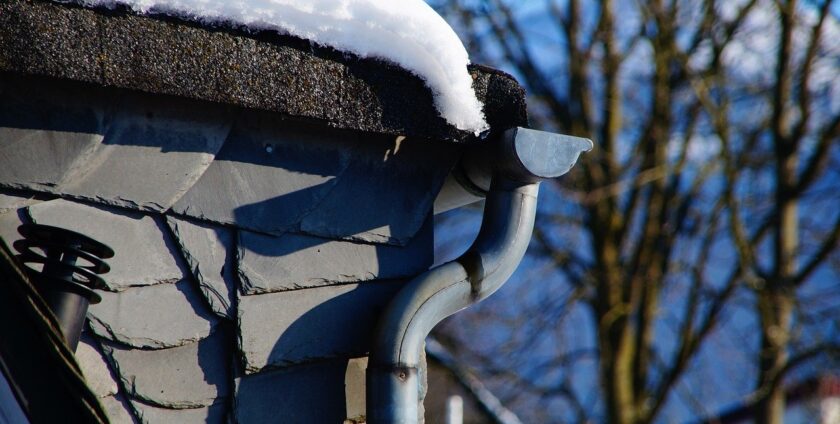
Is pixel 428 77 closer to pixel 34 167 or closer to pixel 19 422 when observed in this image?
pixel 34 167

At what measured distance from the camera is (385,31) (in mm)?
1712

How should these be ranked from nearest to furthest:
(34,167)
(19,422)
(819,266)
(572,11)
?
(19,422), (34,167), (819,266), (572,11)

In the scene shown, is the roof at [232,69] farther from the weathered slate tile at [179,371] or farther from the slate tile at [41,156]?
the weathered slate tile at [179,371]

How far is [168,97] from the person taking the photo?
1582mm

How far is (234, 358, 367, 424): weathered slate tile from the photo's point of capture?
1.67 meters

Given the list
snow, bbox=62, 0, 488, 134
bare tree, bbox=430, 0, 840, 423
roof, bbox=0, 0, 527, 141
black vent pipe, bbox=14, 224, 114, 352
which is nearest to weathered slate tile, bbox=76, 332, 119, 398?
black vent pipe, bbox=14, 224, 114, 352

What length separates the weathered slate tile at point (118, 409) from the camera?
5.05ft

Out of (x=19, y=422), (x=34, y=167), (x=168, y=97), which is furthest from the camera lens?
(x=168, y=97)

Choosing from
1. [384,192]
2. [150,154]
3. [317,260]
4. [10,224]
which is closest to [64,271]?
[10,224]

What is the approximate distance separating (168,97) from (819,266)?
8.23 metres

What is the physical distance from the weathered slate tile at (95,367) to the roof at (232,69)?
0.41 metres

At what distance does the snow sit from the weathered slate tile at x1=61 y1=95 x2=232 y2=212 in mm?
178

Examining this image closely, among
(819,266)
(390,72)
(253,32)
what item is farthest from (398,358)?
(819,266)

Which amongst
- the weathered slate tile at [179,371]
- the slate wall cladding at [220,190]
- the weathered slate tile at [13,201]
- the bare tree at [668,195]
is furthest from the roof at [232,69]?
the bare tree at [668,195]
